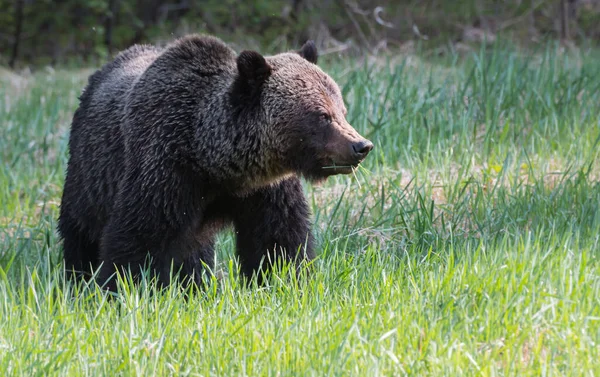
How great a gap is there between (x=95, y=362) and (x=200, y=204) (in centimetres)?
145

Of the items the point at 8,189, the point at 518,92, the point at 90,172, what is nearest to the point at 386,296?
the point at 90,172

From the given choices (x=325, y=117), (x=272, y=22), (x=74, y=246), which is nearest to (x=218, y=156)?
(x=325, y=117)

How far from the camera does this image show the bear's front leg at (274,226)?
16.0 feet

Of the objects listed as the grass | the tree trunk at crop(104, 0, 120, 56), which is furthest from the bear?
the tree trunk at crop(104, 0, 120, 56)

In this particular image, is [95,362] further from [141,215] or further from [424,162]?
[424,162]

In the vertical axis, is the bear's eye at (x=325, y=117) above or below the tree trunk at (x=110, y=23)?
above

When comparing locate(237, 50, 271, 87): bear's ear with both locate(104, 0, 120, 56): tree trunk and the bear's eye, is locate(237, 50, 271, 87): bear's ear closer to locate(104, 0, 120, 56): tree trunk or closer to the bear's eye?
the bear's eye

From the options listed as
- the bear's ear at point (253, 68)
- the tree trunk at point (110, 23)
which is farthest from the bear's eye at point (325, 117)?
A: the tree trunk at point (110, 23)

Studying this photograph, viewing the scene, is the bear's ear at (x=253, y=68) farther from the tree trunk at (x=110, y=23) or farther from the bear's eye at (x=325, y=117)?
the tree trunk at (x=110, y=23)

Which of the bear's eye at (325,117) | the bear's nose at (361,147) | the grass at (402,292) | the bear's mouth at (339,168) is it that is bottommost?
the grass at (402,292)

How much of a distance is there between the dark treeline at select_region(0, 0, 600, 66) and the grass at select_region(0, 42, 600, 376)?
19.9 feet

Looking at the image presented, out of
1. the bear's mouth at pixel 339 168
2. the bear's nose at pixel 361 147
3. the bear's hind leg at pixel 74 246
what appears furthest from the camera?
the bear's hind leg at pixel 74 246

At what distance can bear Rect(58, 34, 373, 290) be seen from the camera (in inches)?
183

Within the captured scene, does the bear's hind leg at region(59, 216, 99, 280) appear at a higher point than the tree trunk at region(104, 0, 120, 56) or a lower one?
lower
